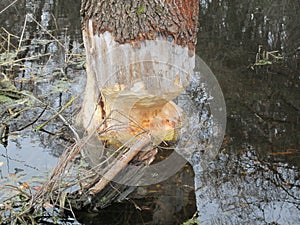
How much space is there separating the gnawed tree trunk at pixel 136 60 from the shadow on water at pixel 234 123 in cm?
33

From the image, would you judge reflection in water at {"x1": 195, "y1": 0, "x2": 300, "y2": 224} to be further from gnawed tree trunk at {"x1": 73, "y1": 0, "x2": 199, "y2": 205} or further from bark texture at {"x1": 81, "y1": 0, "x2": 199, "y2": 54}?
bark texture at {"x1": 81, "y1": 0, "x2": 199, "y2": 54}

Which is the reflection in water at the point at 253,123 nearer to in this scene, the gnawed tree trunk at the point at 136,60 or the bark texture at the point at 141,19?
the gnawed tree trunk at the point at 136,60

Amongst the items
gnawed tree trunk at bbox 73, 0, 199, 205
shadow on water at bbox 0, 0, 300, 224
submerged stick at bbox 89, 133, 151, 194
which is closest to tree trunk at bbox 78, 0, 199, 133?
gnawed tree trunk at bbox 73, 0, 199, 205

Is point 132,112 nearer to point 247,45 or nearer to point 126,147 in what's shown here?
point 126,147

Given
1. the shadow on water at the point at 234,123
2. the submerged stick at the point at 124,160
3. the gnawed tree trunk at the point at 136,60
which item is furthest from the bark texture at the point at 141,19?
the shadow on water at the point at 234,123

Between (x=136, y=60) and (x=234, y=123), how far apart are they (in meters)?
1.29

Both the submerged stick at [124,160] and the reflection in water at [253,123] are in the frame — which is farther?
the reflection in water at [253,123]

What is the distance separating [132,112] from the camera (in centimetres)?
348

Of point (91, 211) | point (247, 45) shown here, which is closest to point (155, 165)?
point (91, 211)

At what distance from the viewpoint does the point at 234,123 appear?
13.7ft

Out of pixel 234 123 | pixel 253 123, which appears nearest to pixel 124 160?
pixel 234 123

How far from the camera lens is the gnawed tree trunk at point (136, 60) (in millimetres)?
3172

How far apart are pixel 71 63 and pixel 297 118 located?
2.39m

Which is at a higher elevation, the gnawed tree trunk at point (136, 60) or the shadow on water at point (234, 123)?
the gnawed tree trunk at point (136, 60)
